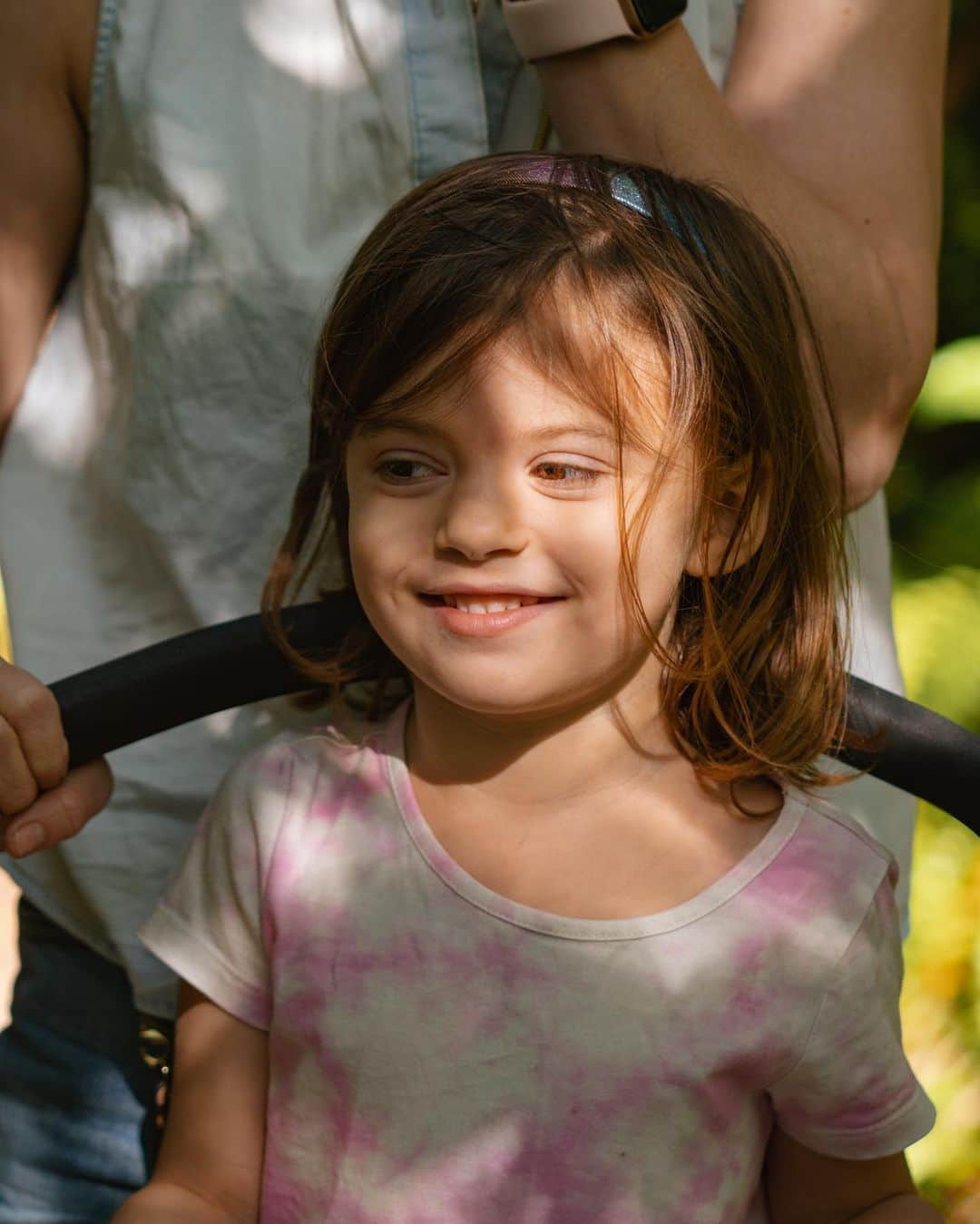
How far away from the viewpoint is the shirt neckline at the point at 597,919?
57.4 inches

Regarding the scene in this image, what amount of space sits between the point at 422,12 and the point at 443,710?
2.31 ft

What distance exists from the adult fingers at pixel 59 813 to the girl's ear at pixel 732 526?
2.05ft

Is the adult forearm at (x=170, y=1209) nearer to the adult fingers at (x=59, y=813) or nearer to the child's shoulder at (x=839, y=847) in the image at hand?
the adult fingers at (x=59, y=813)

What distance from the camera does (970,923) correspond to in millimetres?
3432

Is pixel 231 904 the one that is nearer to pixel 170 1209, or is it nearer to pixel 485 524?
pixel 170 1209

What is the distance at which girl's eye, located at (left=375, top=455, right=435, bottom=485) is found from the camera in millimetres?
Answer: 1406

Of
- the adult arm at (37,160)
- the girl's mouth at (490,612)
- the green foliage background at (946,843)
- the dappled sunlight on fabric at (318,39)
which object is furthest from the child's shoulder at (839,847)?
the green foliage background at (946,843)

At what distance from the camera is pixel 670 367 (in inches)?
54.9

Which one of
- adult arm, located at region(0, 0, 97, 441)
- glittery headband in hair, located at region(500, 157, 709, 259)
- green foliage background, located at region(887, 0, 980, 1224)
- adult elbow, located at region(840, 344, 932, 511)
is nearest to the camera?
glittery headband in hair, located at region(500, 157, 709, 259)

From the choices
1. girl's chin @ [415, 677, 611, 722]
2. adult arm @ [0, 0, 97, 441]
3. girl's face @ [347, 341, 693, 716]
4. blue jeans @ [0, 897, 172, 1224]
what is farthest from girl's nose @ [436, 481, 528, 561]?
blue jeans @ [0, 897, 172, 1224]

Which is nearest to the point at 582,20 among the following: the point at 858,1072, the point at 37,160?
the point at 37,160

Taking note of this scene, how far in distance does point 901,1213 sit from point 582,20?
113 cm

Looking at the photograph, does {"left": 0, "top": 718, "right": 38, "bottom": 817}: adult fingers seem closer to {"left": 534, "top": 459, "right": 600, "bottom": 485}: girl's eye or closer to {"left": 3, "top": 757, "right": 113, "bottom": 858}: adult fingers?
{"left": 3, "top": 757, "right": 113, "bottom": 858}: adult fingers

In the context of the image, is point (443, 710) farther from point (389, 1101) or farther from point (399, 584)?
Answer: point (389, 1101)
